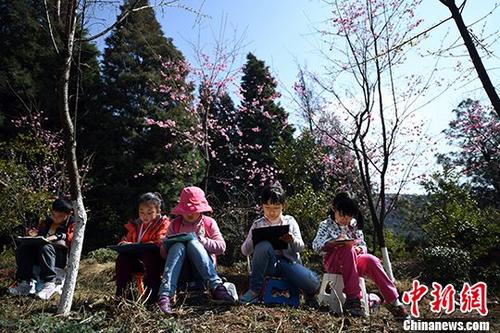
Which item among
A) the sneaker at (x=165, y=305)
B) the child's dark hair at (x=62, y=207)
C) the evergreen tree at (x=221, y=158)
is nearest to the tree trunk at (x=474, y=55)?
the sneaker at (x=165, y=305)

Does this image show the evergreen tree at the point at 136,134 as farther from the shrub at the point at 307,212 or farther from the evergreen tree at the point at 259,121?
the shrub at the point at 307,212

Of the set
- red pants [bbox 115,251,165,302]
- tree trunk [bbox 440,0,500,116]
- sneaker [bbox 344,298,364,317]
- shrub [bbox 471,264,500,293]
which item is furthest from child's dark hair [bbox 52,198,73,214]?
shrub [bbox 471,264,500,293]

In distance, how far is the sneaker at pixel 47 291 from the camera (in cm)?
361

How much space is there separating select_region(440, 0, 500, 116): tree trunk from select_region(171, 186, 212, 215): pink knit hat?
2.37 meters

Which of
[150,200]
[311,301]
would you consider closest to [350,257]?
[311,301]

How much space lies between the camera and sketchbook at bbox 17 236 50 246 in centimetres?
384

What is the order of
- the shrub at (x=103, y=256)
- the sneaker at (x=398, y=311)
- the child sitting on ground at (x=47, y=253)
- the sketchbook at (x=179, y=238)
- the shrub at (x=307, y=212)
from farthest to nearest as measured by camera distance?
the shrub at (x=103, y=256)
the shrub at (x=307, y=212)
the child sitting on ground at (x=47, y=253)
the sketchbook at (x=179, y=238)
the sneaker at (x=398, y=311)

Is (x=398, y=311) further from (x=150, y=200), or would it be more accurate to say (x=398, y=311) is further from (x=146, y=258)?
(x=150, y=200)

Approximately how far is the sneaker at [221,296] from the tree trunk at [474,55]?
2.43 metres

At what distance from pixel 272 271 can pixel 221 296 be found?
460mm

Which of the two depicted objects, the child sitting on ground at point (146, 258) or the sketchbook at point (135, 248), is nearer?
the sketchbook at point (135, 248)

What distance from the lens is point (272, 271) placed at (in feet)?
10.2

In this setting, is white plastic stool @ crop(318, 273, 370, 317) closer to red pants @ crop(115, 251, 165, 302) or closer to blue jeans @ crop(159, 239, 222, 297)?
blue jeans @ crop(159, 239, 222, 297)

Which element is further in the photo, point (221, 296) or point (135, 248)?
point (135, 248)
